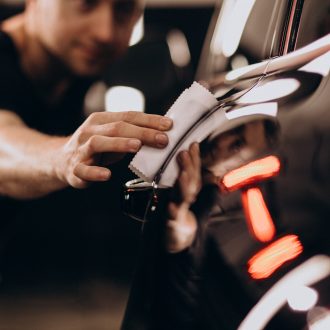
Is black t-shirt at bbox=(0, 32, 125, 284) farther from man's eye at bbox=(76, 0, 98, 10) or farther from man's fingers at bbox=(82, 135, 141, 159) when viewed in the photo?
man's fingers at bbox=(82, 135, 141, 159)

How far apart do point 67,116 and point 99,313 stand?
0.97 meters

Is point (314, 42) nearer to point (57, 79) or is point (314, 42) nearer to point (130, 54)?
point (57, 79)

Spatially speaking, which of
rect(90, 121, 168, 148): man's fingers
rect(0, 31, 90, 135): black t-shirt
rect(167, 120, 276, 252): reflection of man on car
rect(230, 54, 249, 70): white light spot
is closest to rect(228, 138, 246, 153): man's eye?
rect(167, 120, 276, 252): reflection of man on car

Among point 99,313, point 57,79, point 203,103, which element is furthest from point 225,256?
point 99,313

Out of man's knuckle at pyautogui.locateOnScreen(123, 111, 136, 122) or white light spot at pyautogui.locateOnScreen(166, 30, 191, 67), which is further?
white light spot at pyautogui.locateOnScreen(166, 30, 191, 67)

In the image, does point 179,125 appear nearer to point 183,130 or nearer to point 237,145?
point 183,130

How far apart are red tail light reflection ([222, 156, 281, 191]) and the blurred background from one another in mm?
1892

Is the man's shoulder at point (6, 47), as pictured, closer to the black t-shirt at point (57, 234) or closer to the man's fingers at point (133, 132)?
the black t-shirt at point (57, 234)

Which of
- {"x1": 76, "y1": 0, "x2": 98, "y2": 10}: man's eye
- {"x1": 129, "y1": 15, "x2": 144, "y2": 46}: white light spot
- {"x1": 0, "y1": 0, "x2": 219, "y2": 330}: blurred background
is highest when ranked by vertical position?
{"x1": 129, "y1": 15, "x2": 144, "y2": 46}: white light spot

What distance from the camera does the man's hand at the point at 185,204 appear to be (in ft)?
2.57

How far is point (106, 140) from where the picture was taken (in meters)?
0.89

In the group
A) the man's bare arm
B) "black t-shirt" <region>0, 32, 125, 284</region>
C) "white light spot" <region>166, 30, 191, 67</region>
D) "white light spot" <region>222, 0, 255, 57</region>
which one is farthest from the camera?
"black t-shirt" <region>0, 32, 125, 284</region>

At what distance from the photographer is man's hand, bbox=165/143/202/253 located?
0.78 m

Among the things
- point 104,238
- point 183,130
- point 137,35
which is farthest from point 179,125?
point 104,238
